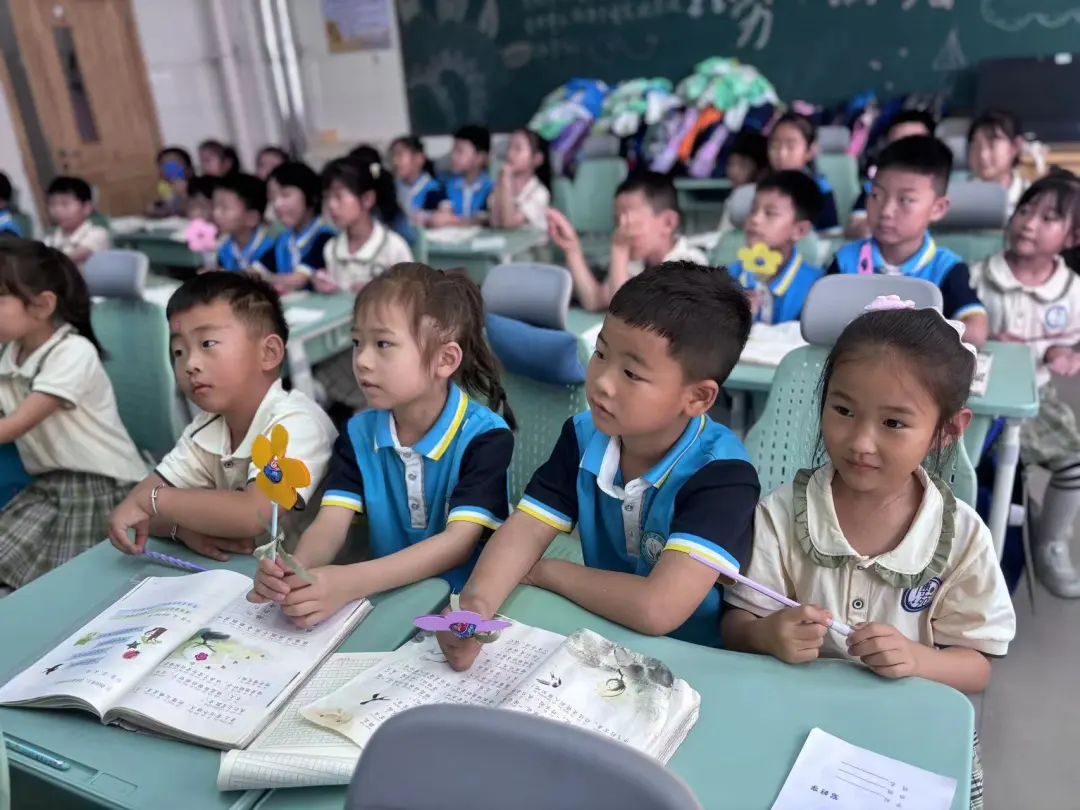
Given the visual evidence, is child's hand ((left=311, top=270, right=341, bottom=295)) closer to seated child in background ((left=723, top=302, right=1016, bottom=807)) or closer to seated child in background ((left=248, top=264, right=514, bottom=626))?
seated child in background ((left=248, top=264, right=514, bottom=626))

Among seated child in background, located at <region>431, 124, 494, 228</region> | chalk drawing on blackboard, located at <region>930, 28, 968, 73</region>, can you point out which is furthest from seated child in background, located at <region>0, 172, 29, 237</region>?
chalk drawing on blackboard, located at <region>930, 28, 968, 73</region>

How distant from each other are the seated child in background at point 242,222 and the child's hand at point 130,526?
2.31 m

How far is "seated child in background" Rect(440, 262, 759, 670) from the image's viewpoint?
1.04 metres

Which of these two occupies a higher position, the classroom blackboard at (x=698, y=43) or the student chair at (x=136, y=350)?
the classroom blackboard at (x=698, y=43)

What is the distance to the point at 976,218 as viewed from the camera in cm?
285

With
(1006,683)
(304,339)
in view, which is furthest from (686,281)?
(304,339)

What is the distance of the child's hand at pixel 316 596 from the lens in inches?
40.6

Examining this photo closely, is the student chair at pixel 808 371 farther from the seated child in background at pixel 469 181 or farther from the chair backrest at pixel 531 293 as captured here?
the seated child in background at pixel 469 181

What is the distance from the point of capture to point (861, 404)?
1.00 m

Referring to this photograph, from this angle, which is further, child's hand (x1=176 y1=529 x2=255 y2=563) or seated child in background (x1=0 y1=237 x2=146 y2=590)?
seated child in background (x1=0 y1=237 x2=146 y2=590)

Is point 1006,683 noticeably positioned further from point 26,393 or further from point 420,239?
point 420,239

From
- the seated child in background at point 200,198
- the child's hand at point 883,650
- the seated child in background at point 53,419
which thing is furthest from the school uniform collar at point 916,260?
the seated child in background at point 200,198

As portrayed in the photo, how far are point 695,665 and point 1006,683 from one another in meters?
1.31

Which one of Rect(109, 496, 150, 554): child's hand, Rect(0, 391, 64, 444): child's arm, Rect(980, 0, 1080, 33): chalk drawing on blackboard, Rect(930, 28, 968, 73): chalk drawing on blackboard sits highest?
Rect(980, 0, 1080, 33): chalk drawing on blackboard
